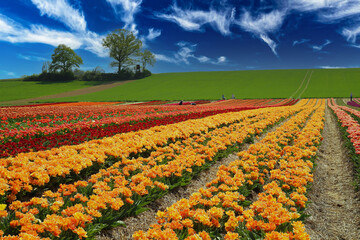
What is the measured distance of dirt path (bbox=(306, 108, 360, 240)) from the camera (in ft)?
15.1

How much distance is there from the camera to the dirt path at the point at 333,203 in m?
4.59

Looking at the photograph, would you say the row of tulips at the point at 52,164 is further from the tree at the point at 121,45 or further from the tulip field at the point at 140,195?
the tree at the point at 121,45

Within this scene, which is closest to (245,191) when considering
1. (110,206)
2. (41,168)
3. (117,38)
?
(110,206)

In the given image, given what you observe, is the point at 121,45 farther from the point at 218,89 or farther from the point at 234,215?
the point at 234,215

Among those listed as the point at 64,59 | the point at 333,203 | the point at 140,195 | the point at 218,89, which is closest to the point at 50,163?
the point at 140,195

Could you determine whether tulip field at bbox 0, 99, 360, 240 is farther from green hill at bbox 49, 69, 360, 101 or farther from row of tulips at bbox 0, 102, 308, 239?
green hill at bbox 49, 69, 360, 101

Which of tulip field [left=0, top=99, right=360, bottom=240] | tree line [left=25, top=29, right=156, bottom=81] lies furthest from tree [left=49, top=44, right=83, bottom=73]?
tulip field [left=0, top=99, right=360, bottom=240]

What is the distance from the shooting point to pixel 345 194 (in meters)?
6.23

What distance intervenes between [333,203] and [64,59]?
101 meters

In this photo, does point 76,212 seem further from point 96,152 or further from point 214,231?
point 96,152

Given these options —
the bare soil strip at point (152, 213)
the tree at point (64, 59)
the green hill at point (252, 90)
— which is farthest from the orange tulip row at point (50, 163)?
the tree at point (64, 59)

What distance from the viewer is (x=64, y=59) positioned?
293 ft

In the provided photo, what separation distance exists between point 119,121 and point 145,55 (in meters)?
91.2

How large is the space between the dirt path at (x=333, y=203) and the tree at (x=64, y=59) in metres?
98.2
